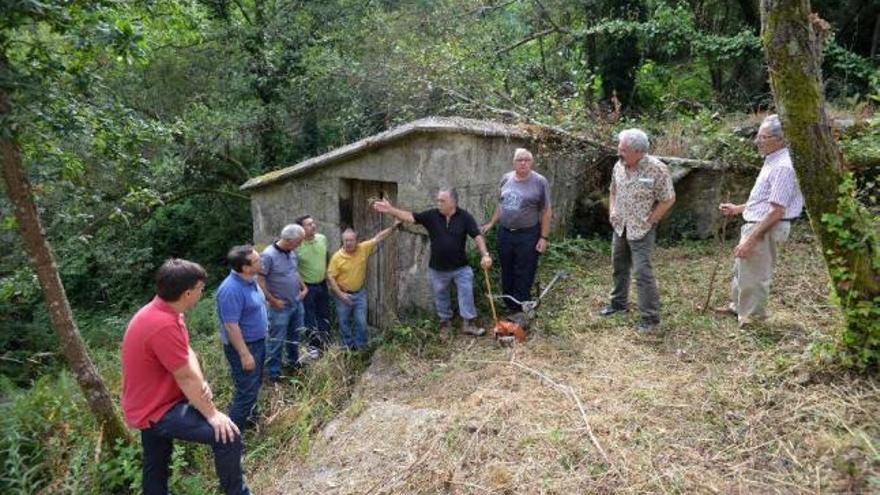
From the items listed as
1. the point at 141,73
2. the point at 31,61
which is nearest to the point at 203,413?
the point at 31,61

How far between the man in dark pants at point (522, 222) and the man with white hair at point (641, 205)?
33.2 inches

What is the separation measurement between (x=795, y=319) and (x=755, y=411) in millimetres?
1722

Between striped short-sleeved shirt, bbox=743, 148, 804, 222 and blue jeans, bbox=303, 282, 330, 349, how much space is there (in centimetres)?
459

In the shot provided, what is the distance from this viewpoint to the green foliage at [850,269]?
3.77m

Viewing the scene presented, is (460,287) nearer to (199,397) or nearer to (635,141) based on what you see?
(635,141)

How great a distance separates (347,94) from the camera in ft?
36.1

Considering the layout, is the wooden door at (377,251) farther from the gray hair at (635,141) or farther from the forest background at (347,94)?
the gray hair at (635,141)

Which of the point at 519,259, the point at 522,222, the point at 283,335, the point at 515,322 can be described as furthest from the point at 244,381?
the point at 522,222

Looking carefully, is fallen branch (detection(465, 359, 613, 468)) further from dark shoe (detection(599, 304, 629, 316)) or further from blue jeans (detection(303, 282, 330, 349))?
blue jeans (detection(303, 282, 330, 349))

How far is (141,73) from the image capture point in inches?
449

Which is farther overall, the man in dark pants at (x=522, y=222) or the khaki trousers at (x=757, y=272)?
the man in dark pants at (x=522, y=222)

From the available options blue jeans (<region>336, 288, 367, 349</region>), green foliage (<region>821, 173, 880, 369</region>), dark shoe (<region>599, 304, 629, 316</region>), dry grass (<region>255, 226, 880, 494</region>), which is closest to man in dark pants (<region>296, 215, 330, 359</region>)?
blue jeans (<region>336, 288, 367, 349</region>)

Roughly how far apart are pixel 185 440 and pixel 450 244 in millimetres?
3474

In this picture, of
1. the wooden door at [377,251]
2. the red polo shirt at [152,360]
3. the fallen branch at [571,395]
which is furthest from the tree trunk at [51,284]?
the wooden door at [377,251]
